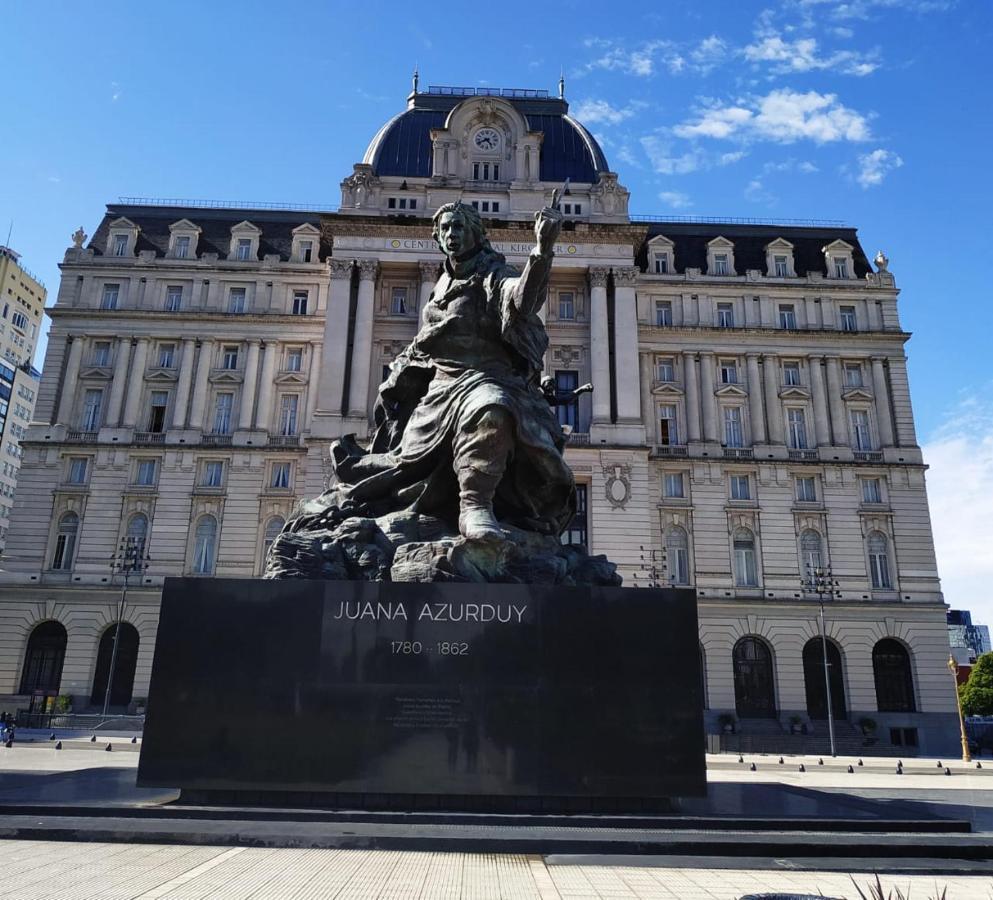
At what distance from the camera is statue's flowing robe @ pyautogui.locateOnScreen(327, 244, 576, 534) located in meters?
9.06

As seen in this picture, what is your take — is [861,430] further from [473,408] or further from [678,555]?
[473,408]

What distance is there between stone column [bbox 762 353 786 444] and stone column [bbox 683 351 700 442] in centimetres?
426

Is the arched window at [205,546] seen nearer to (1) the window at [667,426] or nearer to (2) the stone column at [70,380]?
(2) the stone column at [70,380]

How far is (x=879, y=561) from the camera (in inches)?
1772

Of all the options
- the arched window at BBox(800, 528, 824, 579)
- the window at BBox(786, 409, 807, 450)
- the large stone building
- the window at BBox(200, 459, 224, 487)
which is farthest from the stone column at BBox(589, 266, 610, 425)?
the window at BBox(200, 459, 224, 487)

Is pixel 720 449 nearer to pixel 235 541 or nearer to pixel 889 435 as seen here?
pixel 889 435

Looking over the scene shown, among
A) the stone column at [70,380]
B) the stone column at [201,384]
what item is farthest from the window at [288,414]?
the stone column at [70,380]

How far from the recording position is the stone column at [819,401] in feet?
155

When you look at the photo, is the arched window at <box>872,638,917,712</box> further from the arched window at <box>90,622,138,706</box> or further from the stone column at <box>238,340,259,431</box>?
the arched window at <box>90,622,138,706</box>

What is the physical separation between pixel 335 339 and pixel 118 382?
1433cm

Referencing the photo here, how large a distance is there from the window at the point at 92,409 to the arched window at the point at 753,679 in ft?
130

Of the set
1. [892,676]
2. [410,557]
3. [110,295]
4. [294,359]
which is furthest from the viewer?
[110,295]

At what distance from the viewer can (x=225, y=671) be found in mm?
7559

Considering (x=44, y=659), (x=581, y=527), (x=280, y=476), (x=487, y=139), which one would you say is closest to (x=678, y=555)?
(x=581, y=527)
